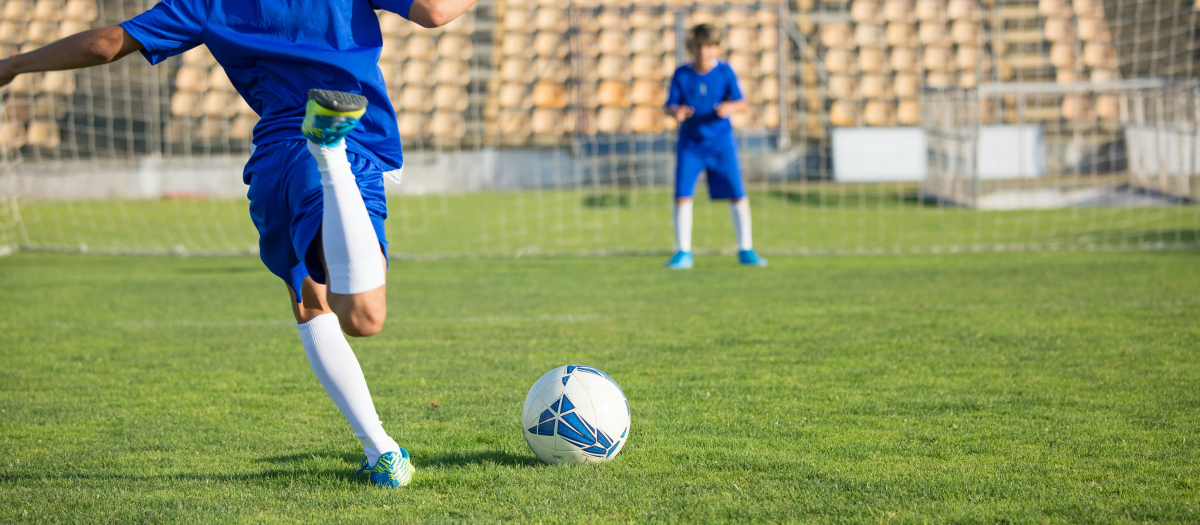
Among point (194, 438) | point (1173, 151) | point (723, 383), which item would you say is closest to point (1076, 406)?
point (723, 383)

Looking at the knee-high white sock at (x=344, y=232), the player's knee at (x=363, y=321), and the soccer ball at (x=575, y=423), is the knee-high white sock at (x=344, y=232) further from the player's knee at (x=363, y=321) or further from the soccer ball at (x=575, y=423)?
the soccer ball at (x=575, y=423)

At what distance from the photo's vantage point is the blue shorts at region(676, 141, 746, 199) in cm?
866

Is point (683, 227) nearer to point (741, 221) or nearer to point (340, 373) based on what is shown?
point (741, 221)

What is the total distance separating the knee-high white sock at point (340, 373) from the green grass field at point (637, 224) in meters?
7.20

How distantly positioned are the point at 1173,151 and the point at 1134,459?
1317 centimetres

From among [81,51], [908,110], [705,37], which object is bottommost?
[81,51]

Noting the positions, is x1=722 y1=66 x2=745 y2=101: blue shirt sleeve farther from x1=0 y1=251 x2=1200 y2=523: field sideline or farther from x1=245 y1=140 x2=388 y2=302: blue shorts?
x1=245 y1=140 x2=388 y2=302: blue shorts

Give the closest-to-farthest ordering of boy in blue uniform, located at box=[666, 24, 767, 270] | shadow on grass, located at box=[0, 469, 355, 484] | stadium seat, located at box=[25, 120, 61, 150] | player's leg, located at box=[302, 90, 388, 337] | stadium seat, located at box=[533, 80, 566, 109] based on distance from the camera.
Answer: player's leg, located at box=[302, 90, 388, 337] → shadow on grass, located at box=[0, 469, 355, 484] → boy in blue uniform, located at box=[666, 24, 767, 270] → stadium seat, located at box=[25, 120, 61, 150] → stadium seat, located at box=[533, 80, 566, 109]

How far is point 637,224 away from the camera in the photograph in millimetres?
13289

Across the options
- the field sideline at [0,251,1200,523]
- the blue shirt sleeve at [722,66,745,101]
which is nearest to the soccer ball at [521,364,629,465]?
the field sideline at [0,251,1200,523]

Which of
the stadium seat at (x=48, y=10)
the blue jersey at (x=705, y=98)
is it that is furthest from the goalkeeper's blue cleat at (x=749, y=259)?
the stadium seat at (x=48, y=10)

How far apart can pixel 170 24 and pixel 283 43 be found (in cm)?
33

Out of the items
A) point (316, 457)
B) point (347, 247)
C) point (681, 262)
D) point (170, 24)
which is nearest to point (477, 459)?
point (316, 457)

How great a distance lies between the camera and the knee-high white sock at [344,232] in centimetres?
240
